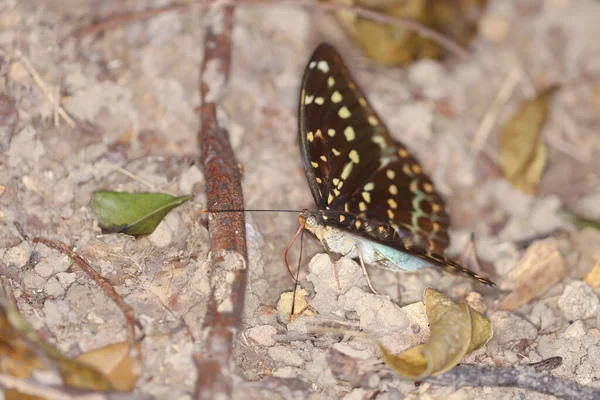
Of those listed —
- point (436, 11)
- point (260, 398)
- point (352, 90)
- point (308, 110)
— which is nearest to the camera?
point (260, 398)

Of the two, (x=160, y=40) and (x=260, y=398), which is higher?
(x=160, y=40)

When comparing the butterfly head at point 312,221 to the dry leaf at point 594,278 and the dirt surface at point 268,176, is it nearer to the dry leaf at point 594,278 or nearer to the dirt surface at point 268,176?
the dirt surface at point 268,176

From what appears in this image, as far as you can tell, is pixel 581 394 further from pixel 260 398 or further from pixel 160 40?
pixel 160 40

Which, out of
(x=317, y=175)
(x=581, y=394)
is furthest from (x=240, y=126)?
(x=581, y=394)

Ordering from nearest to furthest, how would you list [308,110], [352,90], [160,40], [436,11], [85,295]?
[85,295], [308,110], [352,90], [160,40], [436,11]

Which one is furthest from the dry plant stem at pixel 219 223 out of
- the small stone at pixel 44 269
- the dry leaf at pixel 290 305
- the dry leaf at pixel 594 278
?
the dry leaf at pixel 594 278

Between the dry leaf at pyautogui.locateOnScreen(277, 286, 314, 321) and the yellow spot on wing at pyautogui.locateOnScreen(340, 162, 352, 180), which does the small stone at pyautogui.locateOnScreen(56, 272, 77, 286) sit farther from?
the yellow spot on wing at pyautogui.locateOnScreen(340, 162, 352, 180)

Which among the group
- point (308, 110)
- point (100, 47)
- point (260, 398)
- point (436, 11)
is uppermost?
point (436, 11)

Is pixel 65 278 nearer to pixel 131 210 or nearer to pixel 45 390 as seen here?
pixel 131 210

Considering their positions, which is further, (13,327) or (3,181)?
(3,181)
